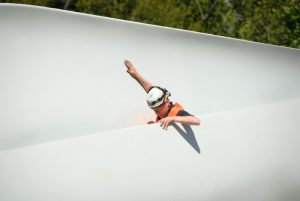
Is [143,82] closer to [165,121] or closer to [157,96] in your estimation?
[157,96]

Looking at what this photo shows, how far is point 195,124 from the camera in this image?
5008mm

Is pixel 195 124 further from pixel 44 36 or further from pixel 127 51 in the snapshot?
pixel 44 36

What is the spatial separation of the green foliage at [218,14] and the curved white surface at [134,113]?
16.6 feet

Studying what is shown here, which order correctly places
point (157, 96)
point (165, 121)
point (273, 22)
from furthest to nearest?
point (273, 22) < point (157, 96) < point (165, 121)

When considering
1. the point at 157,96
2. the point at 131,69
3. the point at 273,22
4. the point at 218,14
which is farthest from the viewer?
the point at 218,14

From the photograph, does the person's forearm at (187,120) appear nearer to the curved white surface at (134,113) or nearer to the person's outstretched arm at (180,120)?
the person's outstretched arm at (180,120)

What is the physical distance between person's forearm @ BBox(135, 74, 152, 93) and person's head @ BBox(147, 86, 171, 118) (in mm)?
Result: 237

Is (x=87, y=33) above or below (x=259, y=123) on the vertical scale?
above

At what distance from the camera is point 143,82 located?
5344 mm

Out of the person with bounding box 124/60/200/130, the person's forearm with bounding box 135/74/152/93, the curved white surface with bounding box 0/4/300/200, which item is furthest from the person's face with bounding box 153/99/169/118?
the person's forearm with bounding box 135/74/152/93

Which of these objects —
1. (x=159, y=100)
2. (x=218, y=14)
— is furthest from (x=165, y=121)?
(x=218, y=14)

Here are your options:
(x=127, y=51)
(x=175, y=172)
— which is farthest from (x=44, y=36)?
(x=175, y=172)

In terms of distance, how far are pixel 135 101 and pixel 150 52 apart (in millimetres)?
489

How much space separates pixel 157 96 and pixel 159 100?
39mm
